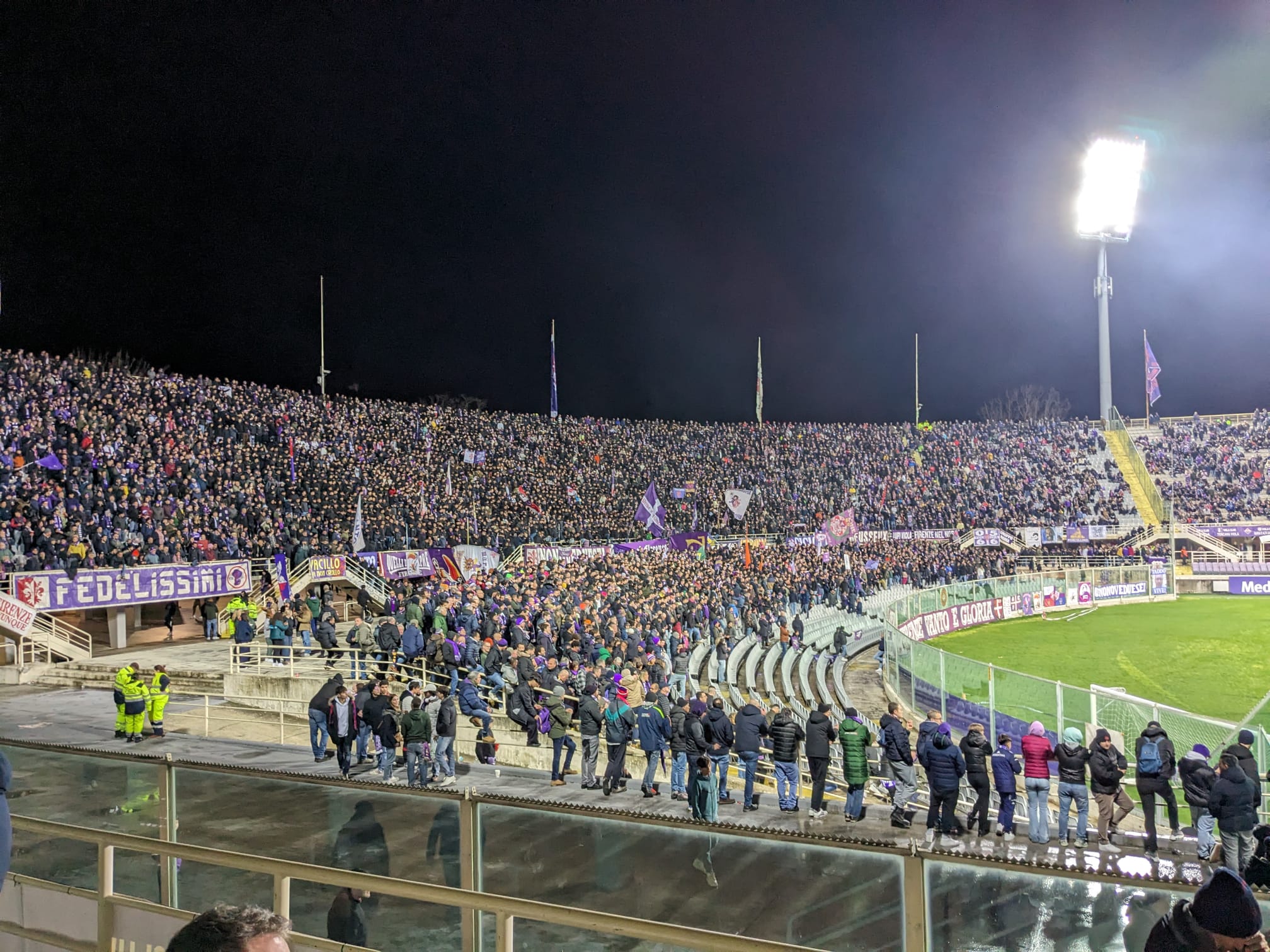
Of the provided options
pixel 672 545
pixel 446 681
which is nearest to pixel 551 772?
pixel 446 681

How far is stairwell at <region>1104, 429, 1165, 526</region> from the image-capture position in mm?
53844

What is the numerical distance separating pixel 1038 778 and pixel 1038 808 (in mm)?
364

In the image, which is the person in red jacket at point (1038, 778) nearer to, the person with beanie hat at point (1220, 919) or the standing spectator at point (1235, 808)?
the standing spectator at point (1235, 808)

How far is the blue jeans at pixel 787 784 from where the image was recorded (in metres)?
11.4

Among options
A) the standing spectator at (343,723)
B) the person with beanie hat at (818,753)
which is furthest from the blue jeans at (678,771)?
the standing spectator at (343,723)

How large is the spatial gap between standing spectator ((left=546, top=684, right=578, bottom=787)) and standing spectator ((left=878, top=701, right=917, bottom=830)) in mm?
4397

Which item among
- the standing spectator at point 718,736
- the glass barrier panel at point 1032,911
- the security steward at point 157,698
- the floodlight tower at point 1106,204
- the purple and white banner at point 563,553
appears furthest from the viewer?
the floodlight tower at point 1106,204

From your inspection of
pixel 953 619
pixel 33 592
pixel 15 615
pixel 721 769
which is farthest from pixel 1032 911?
pixel 953 619

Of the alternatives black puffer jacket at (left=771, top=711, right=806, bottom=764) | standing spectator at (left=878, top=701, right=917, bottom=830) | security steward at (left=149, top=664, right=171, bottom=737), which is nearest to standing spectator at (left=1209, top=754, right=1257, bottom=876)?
standing spectator at (left=878, top=701, right=917, bottom=830)

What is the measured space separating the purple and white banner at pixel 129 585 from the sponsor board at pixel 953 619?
66.0ft

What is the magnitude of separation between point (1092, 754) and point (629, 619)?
12.8 m

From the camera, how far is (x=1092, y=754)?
34.4 ft

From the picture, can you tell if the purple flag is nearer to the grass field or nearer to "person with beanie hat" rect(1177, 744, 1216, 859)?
the grass field

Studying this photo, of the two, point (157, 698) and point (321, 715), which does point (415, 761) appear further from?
point (157, 698)
